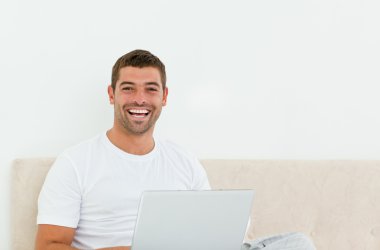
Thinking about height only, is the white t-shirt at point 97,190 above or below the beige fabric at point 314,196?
below

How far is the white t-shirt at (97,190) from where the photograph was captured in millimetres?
1846

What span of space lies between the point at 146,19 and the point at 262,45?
0.47 metres

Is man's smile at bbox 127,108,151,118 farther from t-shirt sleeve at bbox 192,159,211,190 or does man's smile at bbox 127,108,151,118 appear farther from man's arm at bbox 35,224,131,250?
man's arm at bbox 35,224,131,250

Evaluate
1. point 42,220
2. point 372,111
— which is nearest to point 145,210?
point 42,220

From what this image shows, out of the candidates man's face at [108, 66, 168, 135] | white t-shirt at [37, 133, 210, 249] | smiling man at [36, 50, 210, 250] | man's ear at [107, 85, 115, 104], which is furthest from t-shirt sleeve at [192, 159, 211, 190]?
man's ear at [107, 85, 115, 104]

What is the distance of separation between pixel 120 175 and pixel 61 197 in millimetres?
190

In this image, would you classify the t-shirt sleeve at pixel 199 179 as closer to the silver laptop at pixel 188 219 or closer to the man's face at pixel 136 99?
the man's face at pixel 136 99

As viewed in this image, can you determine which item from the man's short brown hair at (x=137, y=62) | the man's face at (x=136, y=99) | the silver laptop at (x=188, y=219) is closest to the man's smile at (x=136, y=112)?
the man's face at (x=136, y=99)

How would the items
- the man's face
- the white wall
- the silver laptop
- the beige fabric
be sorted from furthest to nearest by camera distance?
the beige fabric < the white wall < the man's face < the silver laptop

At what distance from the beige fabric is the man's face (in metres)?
0.35

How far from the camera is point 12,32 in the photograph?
2.11m

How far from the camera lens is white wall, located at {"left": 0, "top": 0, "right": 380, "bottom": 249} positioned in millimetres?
2137

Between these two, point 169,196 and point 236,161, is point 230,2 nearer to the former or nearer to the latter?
point 236,161

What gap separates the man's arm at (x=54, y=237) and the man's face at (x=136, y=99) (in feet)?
1.21
